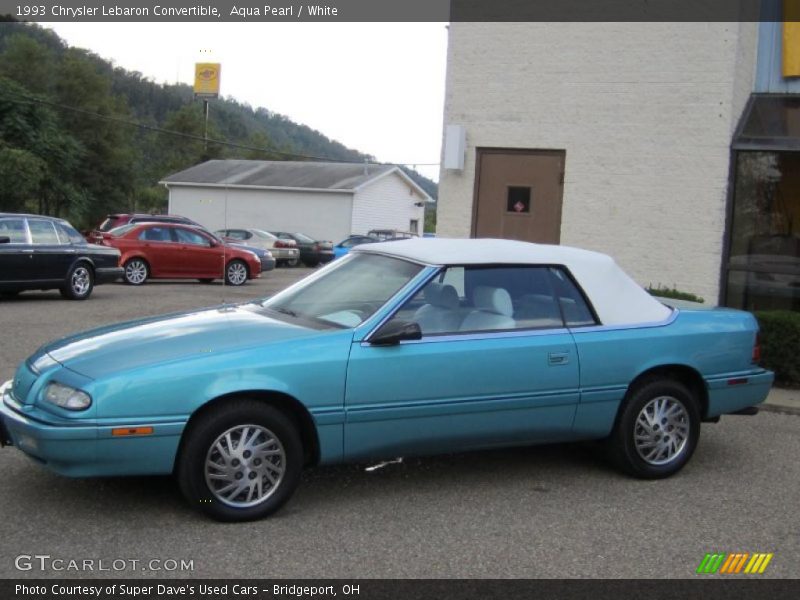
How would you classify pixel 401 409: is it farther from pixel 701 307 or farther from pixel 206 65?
pixel 206 65

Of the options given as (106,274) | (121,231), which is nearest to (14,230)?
(106,274)

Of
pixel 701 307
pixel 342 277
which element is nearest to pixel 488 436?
pixel 342 277

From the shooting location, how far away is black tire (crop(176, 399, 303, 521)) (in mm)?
4719

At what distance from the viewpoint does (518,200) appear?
12727mm

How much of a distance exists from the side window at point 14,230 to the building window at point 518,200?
7982 millimetres

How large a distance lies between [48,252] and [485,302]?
11653 millimetres

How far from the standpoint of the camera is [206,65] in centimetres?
7788

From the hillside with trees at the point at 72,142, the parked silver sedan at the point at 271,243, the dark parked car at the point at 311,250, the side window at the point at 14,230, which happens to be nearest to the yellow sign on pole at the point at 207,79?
the hillside with trees at the point at 72,142

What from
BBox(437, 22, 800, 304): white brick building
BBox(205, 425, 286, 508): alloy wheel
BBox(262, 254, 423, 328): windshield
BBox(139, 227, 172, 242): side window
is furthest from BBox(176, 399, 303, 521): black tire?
BBox(139, 227, 172, 242): side window

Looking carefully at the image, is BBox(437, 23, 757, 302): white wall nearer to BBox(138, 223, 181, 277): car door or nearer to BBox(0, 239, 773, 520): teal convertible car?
BBox(0, 239, 773, 520): teal convertible car

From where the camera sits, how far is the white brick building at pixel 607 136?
11.6 m
